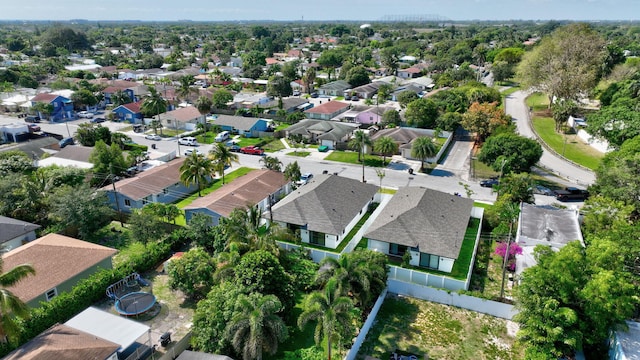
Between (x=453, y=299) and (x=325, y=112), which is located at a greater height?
(x=325, y=112)

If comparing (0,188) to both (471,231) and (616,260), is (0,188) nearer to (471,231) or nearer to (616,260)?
(471,231)

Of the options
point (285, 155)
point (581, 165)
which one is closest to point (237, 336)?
point (285, 155)

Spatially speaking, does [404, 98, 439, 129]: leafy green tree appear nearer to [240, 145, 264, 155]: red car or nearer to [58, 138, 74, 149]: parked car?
[240, 145, 264, 155]: red car

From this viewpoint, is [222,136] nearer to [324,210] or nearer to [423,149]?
[423,149]

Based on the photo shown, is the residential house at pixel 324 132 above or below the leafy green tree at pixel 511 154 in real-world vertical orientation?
below

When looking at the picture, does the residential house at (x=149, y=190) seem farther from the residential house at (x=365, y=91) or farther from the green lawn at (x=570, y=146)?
the residential house at (x=365, y=91)

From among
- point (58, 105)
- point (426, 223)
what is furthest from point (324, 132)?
point (58, 105)

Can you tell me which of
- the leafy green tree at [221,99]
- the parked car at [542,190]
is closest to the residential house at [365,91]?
the leafy green tree at [221,99]
